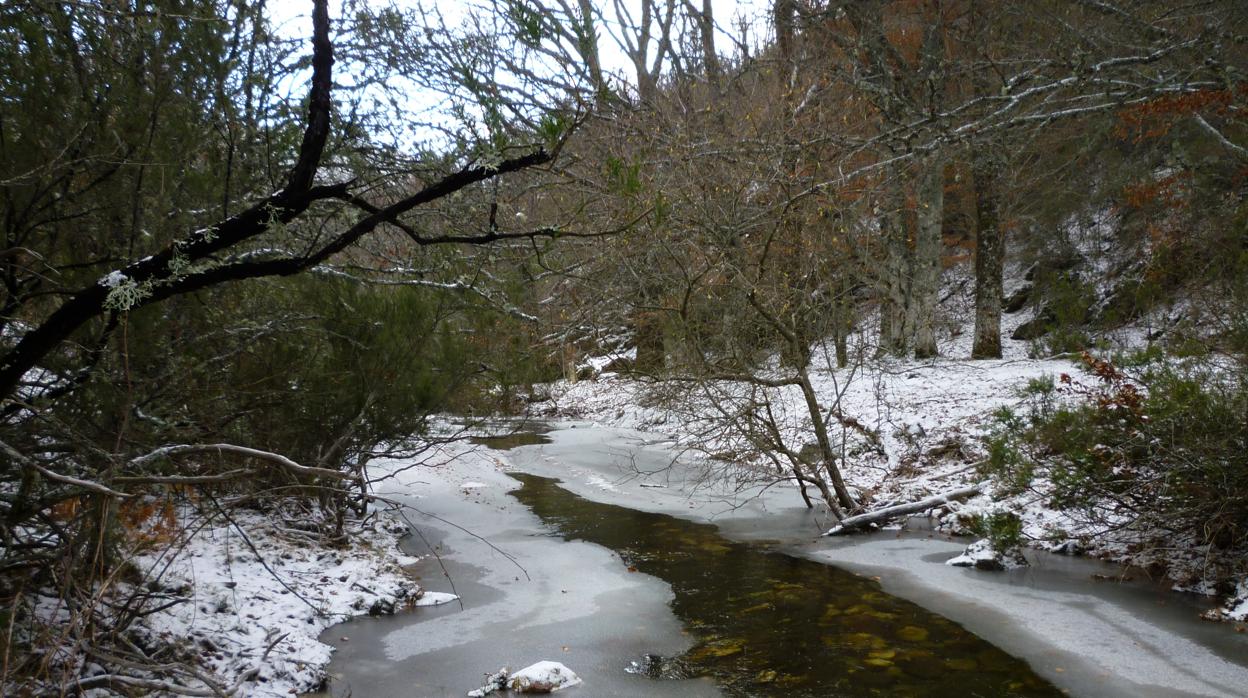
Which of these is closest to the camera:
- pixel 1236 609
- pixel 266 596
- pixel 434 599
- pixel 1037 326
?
pixel 1236 609

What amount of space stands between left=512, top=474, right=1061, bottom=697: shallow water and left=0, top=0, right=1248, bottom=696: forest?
1625 mm

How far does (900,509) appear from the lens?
8805 millimetres

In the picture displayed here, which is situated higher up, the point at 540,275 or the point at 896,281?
the point at 896,281

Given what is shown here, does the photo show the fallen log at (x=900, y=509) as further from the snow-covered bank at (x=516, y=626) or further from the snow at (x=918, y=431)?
the snow-covered bank at (x=516, y=626)

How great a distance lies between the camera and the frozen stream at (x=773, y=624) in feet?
16.1

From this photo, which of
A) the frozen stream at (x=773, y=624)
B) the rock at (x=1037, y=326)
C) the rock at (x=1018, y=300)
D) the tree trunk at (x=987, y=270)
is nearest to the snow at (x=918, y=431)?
the rock at (x=1037, y=326)

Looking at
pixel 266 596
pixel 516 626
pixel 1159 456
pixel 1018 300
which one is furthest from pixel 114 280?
pixel 1018 300

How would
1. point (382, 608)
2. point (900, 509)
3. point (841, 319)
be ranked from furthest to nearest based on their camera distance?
point (841, 319) < point (900, 509) < point (382, 608)

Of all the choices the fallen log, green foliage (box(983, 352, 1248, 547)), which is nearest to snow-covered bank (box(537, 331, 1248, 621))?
the fallen log

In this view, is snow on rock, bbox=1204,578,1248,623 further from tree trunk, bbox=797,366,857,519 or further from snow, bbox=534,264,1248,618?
tree trunk, bbox=797,366,857,519

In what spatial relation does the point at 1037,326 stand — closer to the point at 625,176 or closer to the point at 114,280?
the point at 625,176

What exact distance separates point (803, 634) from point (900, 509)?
11.4 feet

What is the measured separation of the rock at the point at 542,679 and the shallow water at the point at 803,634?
0.59 metres

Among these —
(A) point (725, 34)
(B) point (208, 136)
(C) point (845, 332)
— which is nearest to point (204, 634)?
(B) point (208, 136)
